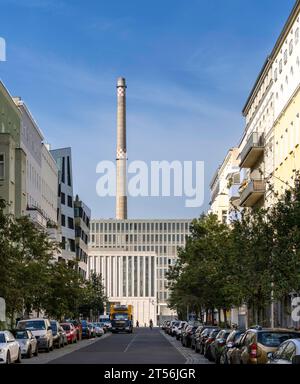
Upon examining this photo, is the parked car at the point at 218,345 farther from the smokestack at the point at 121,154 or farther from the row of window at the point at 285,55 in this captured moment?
the smokestack at the point at 121,154

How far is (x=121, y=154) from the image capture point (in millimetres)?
173625

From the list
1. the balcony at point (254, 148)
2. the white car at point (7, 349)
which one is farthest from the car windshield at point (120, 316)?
the white car at point (7, 349)

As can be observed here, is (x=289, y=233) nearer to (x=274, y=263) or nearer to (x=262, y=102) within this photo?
(x=274, y=263)

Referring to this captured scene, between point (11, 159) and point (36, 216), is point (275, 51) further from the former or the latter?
point (36, 216)

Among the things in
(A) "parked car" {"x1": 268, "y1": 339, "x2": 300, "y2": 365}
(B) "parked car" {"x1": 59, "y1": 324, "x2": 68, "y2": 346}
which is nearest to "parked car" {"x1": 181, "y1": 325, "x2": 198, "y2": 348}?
(B) "parked car" {"x1": 59, "y1": 324, "x2": 68, "y2": 346}

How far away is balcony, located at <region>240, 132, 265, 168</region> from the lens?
77.8 metres

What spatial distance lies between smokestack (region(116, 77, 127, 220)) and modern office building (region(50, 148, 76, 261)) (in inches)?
1072

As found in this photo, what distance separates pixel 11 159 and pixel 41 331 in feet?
89.9

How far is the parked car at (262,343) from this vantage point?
→ 856 inches

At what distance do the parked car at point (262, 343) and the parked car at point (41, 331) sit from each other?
2705 centimetres

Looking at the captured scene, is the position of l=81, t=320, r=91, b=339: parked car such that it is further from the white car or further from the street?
the white car

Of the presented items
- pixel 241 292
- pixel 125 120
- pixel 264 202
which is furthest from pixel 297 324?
pixel 125 120

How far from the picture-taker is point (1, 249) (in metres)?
43.2

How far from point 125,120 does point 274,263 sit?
467ft
